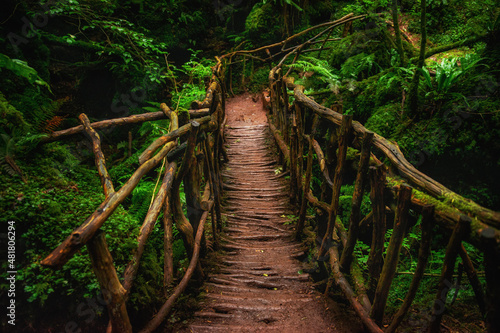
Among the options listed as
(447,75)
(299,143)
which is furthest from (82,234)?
(447,75)

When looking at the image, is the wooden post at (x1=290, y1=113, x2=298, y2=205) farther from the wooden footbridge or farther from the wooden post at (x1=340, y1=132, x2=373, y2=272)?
the wooden post at (x1=340, y1=132, x2=373, y2=272)

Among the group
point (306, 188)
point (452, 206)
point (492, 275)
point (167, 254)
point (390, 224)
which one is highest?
point (452, 206)

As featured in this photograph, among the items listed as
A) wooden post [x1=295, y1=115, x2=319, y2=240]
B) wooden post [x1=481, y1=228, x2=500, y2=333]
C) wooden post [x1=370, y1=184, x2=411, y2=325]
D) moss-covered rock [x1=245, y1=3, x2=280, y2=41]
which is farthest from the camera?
moss-covered rock [x1=245, y1=3, x2=280, y2=41]

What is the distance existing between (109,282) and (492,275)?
2163 millimetres

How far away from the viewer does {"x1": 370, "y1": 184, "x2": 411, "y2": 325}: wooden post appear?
172 centimetres

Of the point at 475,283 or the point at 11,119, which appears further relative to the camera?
the point at 11,119

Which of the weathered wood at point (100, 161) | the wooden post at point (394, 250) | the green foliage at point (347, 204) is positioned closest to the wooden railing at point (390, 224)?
the wooden post at point (394, 250)

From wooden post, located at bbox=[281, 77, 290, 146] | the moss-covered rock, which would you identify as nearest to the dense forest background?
wooden post, located at bbox=[281, 77, 290, 146]

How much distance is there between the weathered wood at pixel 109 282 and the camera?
5.16 ft

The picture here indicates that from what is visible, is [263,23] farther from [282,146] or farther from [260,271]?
[260,271]

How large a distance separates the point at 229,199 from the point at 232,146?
222 centimetres

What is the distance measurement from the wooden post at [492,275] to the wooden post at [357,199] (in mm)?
1106

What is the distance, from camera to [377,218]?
2158mm

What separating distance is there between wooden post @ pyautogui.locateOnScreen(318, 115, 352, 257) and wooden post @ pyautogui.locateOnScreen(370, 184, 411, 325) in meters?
0.92
